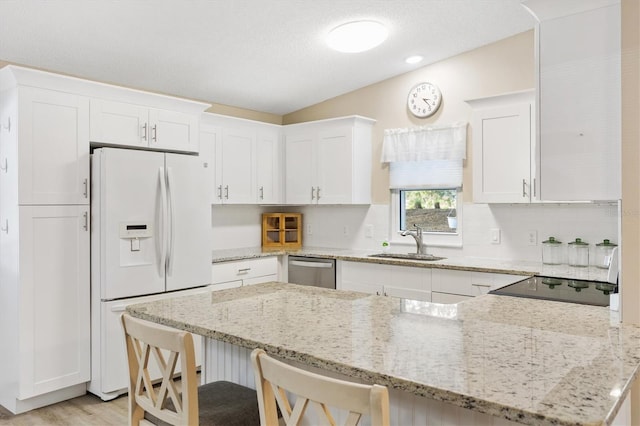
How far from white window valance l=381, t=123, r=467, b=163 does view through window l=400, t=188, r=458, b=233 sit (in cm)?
33

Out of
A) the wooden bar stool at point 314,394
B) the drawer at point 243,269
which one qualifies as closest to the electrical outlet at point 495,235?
the drawer at point 243,269

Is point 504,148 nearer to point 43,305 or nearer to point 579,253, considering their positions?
point 579,253

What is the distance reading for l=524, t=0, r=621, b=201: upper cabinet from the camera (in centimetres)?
191

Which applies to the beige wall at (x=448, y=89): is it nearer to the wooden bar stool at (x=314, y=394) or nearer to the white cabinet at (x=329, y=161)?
the white cabinet at (x=329, y=161)

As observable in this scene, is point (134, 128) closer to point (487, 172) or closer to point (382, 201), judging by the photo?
point (382, 201)

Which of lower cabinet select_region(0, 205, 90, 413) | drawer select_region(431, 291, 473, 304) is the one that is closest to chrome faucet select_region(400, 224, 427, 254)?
drawer select_region(431, 291, 473, 304)

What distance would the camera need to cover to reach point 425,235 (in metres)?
4.61

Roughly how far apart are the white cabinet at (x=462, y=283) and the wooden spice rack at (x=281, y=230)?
1.90 m

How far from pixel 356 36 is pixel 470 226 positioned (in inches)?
73.1

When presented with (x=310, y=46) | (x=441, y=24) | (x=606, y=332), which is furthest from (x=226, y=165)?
(x=606, y=332)

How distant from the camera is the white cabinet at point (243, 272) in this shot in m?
4.22

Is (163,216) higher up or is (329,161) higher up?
(329,161)

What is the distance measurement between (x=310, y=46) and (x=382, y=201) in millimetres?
1671

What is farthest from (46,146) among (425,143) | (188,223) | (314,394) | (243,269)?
(425,143)
